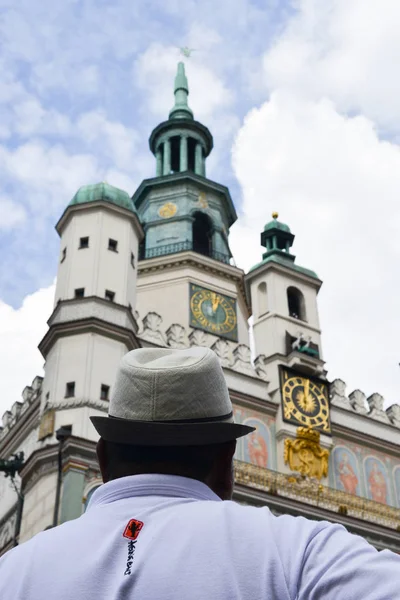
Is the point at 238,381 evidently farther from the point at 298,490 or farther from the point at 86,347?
the point at 86,347

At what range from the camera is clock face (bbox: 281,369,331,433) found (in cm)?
2431

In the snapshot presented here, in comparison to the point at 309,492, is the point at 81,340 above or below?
above

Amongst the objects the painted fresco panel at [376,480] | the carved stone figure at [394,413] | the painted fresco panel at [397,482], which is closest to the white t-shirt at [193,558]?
the painted fresco panel at [376,480]

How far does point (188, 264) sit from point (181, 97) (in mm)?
17463

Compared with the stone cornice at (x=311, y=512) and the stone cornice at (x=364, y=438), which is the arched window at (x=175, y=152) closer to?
the stone cornice at (x=364, y=438)

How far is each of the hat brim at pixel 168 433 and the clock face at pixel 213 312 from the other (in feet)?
85.2

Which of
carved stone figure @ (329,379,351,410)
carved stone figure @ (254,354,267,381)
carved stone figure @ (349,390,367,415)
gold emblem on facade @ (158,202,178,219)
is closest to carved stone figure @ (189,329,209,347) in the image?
carved stone figure @ (254,354,267,381)

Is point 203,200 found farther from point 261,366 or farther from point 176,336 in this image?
point 176,336

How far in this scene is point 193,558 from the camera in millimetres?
1625

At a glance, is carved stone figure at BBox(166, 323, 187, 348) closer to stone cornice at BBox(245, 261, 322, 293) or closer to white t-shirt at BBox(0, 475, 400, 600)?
stone cornice at BBox(245, 261, 322, 293)

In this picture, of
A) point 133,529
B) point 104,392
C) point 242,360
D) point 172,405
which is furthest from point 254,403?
point 133,529

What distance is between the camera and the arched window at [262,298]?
28.6m

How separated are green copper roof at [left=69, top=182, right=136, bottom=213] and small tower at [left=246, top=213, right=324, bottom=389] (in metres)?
5.90

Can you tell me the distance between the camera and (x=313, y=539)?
62.7 inches
